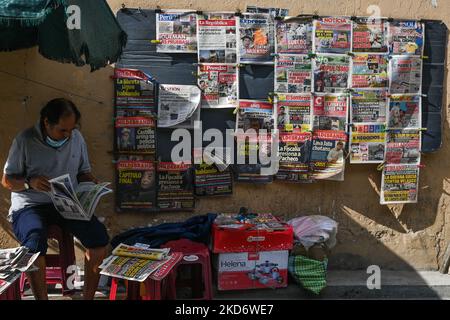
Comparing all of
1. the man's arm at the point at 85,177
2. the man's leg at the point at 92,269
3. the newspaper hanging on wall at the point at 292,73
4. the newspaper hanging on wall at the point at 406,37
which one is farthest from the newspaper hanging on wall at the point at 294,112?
the man's leg at the point at 92,269

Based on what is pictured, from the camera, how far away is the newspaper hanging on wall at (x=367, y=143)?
15.6ft

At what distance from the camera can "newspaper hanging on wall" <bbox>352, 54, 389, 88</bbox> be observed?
468 cm

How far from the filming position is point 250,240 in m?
4.22

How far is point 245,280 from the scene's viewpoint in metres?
4.29

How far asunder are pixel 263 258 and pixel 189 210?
784mm

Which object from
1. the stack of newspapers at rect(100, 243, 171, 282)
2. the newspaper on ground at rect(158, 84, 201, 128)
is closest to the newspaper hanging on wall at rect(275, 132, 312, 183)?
the newspaper on ground at rect(158, 84, 201, 128)

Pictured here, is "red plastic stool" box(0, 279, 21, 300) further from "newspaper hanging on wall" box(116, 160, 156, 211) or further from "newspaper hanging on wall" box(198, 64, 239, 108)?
"newspaper hanging on wall" box(198, 64, 239, 108)

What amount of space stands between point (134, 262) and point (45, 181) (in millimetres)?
766

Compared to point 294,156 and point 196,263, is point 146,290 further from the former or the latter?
point 294,156

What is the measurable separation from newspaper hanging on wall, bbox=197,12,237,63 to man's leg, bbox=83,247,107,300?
6.01 ft

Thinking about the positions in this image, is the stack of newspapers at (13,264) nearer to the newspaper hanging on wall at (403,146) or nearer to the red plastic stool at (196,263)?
the red plastic stool at (196,263)

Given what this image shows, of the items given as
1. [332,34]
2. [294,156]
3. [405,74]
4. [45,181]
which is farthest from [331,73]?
[45,181]

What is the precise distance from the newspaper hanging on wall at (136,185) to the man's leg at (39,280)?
4.05 ft

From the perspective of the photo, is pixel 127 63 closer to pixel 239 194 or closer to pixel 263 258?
pixel 239 194
